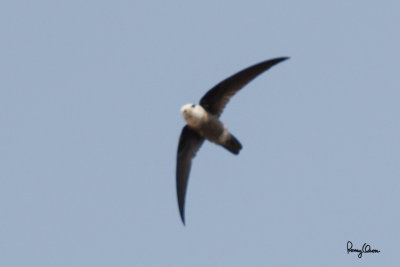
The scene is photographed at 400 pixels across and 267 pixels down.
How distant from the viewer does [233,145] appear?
52.5 feet

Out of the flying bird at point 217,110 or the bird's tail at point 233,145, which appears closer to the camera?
the flying bird at point 217,110

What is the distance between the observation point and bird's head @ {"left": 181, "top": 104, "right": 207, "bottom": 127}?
51.0 ft

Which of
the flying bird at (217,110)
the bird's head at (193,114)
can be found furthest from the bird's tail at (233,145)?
the bird's head at (193,114)

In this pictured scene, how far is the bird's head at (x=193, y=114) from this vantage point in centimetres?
1555

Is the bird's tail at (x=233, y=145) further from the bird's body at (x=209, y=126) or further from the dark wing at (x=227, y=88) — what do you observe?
the dark wing at (x=227, y=88)

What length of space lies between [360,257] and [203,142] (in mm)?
3103

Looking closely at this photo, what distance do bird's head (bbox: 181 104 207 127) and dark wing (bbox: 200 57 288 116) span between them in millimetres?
225

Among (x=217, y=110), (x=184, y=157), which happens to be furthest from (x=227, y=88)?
(x=184, y=157)

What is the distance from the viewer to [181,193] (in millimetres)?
16750

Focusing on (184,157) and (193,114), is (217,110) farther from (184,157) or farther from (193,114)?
(184,157)

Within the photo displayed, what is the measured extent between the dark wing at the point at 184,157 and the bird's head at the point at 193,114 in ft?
2.10

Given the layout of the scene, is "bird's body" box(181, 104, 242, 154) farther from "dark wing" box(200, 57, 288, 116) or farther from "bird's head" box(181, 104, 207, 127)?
"dark wing" box(200, 57, 288, 116)

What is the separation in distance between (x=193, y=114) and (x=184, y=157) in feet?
4.13

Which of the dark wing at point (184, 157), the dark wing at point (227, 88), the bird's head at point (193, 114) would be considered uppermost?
the dark wing at point (227, 88)
